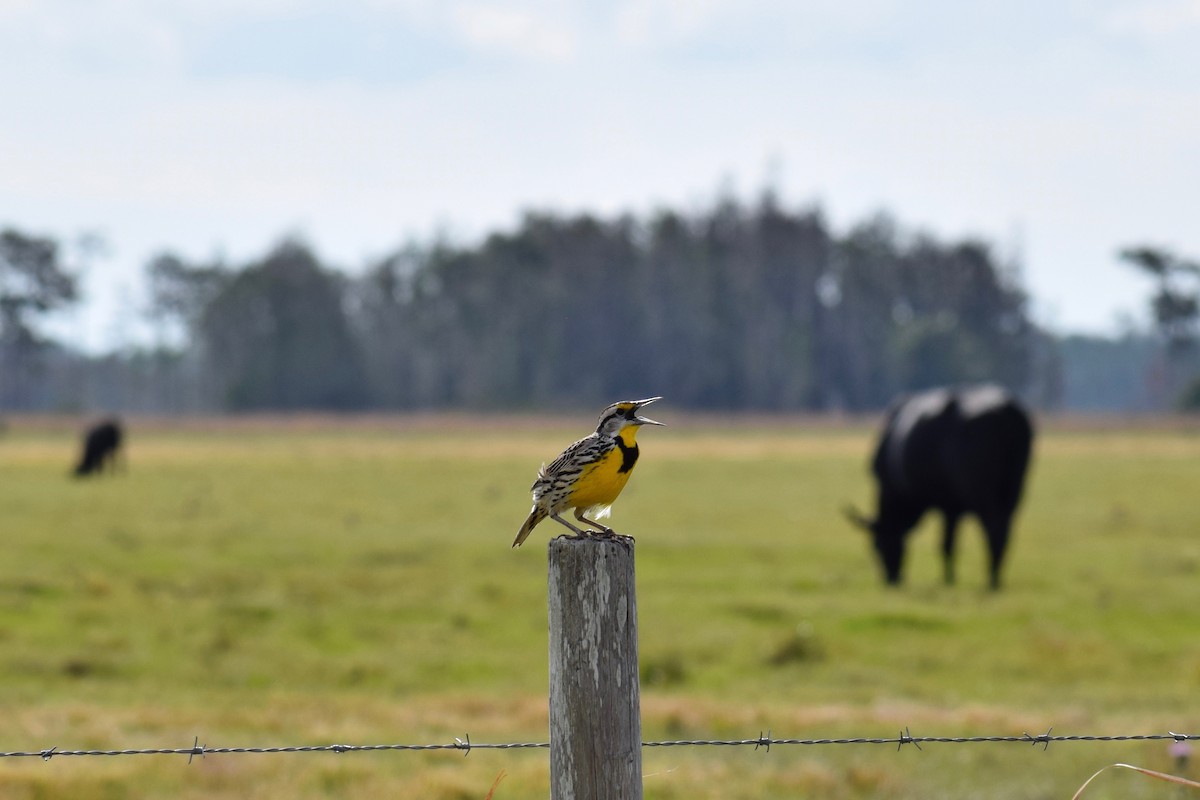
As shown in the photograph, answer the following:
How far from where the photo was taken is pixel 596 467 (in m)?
4.61

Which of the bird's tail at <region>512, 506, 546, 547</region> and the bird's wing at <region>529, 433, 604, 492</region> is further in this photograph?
the bird's tail at <region>512, 506, 546, 547</region>

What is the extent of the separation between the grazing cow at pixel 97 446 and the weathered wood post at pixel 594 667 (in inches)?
1512

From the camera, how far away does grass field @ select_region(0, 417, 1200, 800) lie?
30.4ft

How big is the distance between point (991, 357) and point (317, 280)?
49.8 m

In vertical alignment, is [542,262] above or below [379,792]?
above

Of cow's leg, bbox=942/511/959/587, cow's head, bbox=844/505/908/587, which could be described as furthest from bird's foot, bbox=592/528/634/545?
cow's leg, bbox=942/511/959/587

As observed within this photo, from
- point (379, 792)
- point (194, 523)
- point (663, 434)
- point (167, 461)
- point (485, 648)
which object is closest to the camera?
point (379, 792)

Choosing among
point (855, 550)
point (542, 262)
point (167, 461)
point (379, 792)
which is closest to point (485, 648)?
point (379, 792)

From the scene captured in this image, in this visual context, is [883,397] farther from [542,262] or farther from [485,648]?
[485,648]

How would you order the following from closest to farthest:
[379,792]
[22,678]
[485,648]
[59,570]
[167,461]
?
1. [379,792]
2. [22,678]
3. [485,648]
4. [59,570]
5. [167,461]

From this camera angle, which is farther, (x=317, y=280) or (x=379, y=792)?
(x=317, y=280)

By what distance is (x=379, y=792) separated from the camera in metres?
8.46

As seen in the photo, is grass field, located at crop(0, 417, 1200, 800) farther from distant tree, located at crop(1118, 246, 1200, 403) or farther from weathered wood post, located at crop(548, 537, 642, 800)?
distant tree, located at crop(1118, 246, 1200, 403)

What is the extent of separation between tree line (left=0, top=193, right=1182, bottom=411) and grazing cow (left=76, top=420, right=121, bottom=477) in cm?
6140
